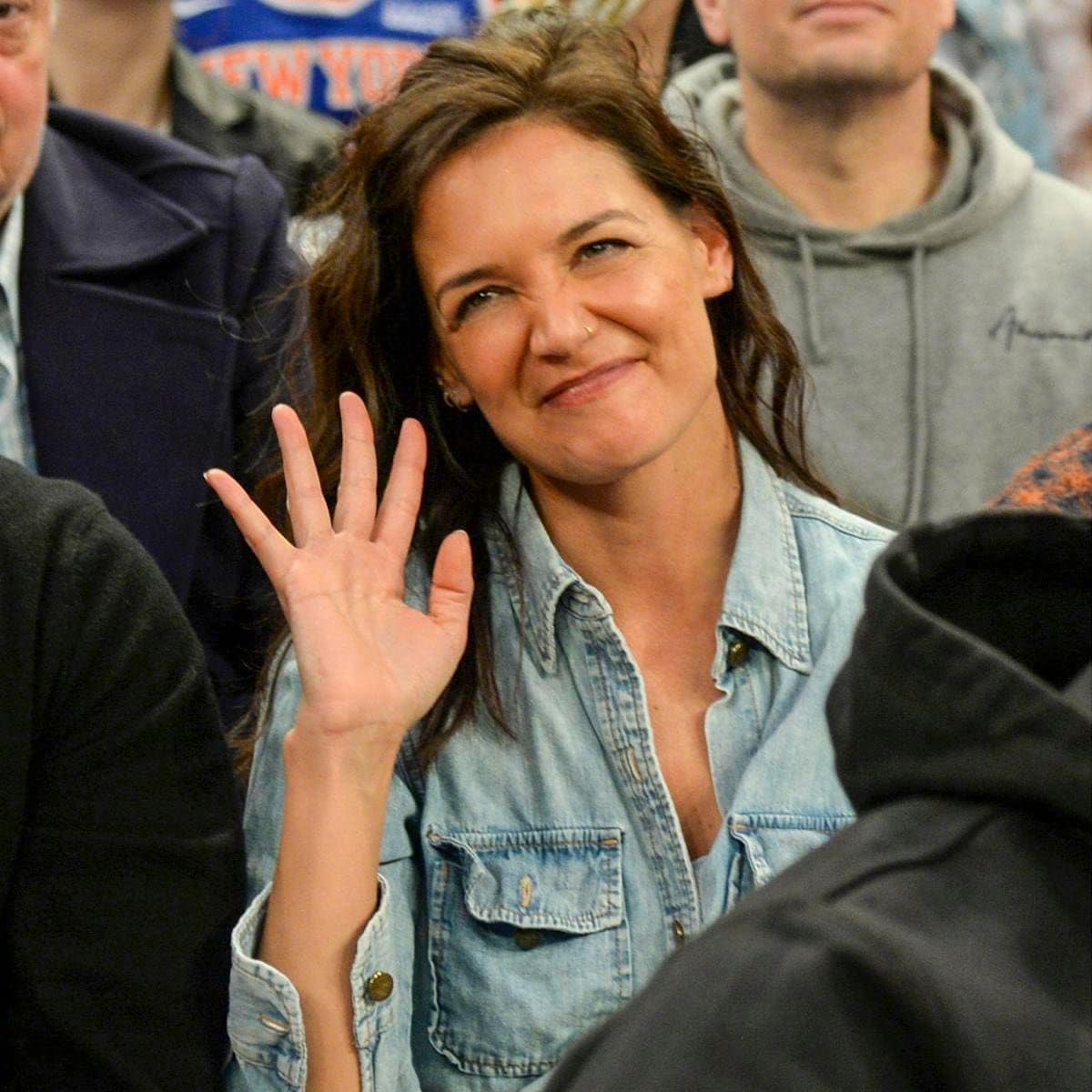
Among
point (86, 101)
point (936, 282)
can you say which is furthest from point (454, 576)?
point (86, 101)

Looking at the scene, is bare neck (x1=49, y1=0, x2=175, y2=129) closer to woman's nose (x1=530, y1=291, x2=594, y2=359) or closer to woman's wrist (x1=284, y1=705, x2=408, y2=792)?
woman's nose (x1=530, y1=291, x2=594, y2=359)

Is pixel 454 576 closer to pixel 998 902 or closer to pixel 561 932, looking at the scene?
pixel 561 932

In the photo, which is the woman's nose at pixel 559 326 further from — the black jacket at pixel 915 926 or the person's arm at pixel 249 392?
the black jacket at pixel 915 926

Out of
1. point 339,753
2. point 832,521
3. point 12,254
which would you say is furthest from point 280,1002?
point 12,254

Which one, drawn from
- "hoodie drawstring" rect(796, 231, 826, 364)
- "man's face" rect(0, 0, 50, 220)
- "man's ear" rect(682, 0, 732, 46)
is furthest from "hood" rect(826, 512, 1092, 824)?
"man's ear" rect(682, 0, 732, 46)

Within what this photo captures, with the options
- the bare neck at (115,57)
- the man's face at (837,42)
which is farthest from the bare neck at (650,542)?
the bare neck at (115,57)

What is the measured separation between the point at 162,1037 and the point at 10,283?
86 centimetres

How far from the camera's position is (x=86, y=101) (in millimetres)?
2785

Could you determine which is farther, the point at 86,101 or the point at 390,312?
the point at 86,101

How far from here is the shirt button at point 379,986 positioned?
1428 millimetres

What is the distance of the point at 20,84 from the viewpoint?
1.83 m

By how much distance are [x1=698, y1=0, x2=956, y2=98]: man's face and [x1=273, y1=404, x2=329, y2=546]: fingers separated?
1103mm

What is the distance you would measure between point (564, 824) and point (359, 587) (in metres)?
0.27

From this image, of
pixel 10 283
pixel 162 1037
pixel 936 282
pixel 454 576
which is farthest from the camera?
pixel 936 282
